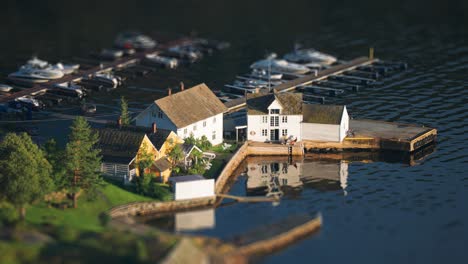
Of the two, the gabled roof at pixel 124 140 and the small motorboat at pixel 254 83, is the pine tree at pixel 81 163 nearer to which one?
the gabled roof at pixel 124 140

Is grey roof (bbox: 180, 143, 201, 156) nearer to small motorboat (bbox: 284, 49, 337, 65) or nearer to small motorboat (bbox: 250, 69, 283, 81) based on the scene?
small motorboat (bbox: 250, 69, 283, 81)

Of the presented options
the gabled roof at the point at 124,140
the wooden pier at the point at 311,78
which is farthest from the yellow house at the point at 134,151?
the wooden pier at the point at 311,78

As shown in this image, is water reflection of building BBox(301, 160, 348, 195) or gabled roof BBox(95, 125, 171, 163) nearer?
gabled roof BBox(95, 125, 171, 163)

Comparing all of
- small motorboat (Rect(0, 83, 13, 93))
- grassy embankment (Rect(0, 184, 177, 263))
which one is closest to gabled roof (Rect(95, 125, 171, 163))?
grassy embankment (Rect(0, 184, 177, 263))

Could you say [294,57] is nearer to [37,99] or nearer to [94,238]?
[37,99]

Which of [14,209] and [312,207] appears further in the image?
[312,207]

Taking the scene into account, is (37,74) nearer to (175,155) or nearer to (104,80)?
(104,80)

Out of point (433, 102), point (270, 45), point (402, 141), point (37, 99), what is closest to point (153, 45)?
point (270, 45)
